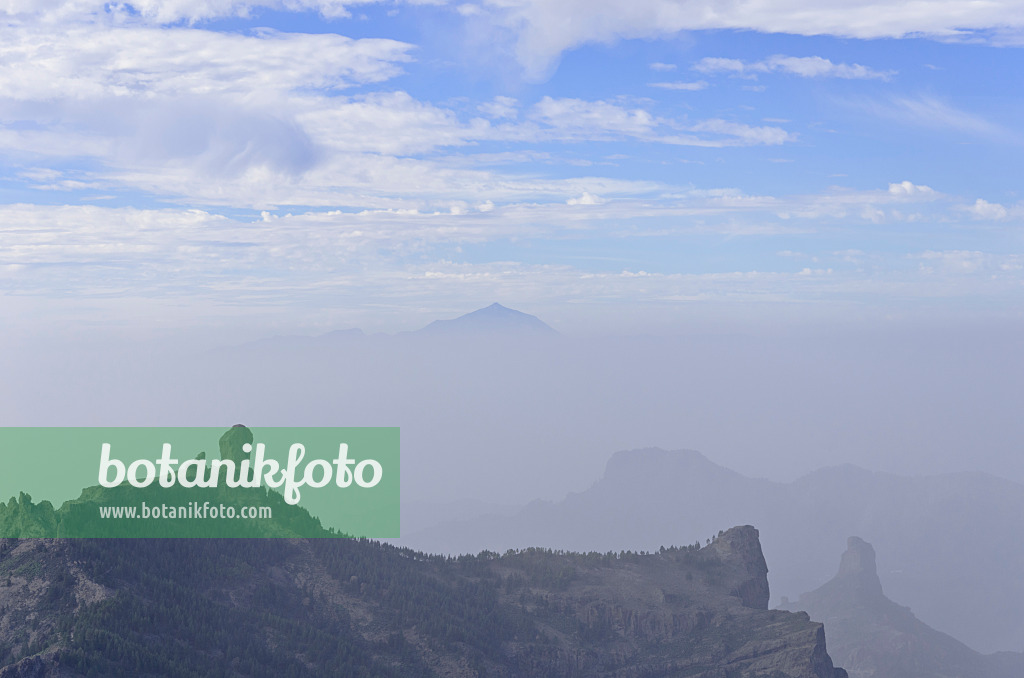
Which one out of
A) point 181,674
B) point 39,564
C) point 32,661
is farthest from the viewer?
point 39,564

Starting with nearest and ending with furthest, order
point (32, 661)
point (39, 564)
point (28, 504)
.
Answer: point (32, 661) < point (39, 564) < point (28, 504)

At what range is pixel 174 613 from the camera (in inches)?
6983

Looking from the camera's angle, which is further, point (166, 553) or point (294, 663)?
point (166, 553)

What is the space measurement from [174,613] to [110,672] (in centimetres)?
2537

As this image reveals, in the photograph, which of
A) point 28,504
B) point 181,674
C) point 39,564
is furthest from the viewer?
point 28,504

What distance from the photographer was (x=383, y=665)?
654 feet

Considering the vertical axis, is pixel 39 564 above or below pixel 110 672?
above

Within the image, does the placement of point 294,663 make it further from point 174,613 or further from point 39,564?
point 39,564

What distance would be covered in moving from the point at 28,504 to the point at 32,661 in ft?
170

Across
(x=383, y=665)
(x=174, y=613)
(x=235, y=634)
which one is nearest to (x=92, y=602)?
(x=174, y=613)

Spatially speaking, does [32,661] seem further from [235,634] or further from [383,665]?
[383,665]

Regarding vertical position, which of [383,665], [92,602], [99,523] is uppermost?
[99,523]

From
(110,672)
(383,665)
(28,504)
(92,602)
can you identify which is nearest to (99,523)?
(28,504)

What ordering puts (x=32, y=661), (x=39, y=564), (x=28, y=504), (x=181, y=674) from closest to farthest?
(x=32, y=661) < (x=181, y=674) < (x=39, y=564) < (x=28, y=504)
